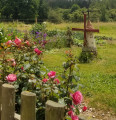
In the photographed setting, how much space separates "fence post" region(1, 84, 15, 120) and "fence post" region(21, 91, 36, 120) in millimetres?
160

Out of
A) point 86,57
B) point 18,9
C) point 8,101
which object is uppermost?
point 18,9

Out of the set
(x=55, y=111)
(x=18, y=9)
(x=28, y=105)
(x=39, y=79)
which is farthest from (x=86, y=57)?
(x=18, y=9)

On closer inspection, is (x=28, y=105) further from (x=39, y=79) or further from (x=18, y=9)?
(x=18, y=9)

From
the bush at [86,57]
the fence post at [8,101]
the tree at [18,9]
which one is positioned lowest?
the bush at [86,57]

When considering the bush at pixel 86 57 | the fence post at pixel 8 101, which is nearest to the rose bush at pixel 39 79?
the fence post at pixel 8 101

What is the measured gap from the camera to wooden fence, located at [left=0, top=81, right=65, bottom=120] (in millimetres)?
1283

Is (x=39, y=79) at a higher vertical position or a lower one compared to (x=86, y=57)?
higher

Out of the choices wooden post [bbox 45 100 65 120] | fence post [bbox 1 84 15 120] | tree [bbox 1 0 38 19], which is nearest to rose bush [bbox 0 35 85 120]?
fence post [bbox 1 84 15 120]

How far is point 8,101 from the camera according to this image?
164 cm

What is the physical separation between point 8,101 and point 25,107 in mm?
208

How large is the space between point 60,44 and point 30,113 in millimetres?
10638

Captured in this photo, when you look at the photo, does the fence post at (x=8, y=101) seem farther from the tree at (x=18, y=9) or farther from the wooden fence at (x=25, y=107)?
the tree at (x=18, y=9)

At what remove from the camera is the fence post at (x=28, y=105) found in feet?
4.83

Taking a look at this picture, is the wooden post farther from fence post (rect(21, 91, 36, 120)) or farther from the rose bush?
the rose bush
